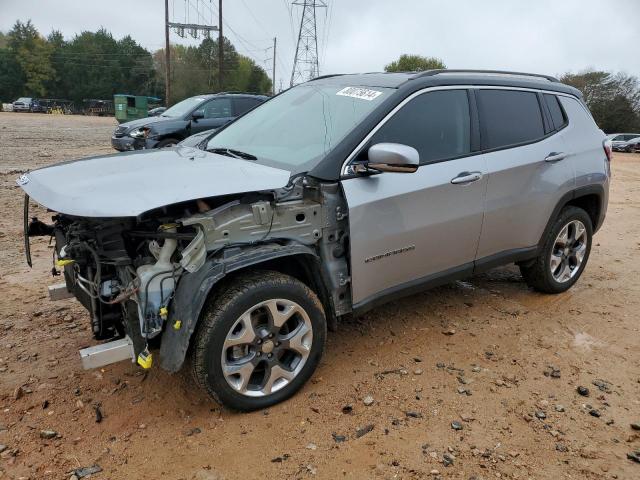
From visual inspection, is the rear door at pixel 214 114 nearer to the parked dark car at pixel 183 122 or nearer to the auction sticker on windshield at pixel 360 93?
the parked dark car at pixel 183 122

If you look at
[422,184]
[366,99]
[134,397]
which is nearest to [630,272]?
[422,184]

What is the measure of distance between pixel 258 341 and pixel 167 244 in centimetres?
71

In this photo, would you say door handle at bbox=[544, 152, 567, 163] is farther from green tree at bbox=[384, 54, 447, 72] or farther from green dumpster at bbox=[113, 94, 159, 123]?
green tree at bbox=[384, 54, 447, 72]

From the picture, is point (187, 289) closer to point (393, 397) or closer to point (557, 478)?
point (393, 397)

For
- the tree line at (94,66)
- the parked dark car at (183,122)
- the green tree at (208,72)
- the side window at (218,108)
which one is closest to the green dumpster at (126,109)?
the parked dark car at (183,122)

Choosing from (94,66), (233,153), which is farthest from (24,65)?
(233,153)

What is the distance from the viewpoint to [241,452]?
2.61m

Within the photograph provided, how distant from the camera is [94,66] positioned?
3027 inches

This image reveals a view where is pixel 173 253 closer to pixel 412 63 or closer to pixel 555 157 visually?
pixel 555 157

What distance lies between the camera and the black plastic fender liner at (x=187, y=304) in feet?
8.48

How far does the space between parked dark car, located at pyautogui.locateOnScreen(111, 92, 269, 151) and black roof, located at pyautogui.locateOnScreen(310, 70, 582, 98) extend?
22.5 ft

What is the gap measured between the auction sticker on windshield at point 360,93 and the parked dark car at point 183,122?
709 centimetres

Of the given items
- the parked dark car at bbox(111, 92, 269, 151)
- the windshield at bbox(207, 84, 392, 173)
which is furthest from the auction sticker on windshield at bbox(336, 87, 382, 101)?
the parked dark car at bbox(111, 92, 269, 151)

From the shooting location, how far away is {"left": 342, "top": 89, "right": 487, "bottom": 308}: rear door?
313 cm
